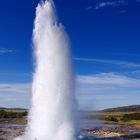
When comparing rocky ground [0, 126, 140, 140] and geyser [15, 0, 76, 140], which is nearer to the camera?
geyser [15, 0, 76, 140]

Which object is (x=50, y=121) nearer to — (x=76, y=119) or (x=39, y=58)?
(x=76, y=119)

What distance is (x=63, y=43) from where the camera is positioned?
40.9 m

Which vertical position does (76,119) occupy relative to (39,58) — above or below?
below

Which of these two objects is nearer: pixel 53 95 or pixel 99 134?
pixel 53 95

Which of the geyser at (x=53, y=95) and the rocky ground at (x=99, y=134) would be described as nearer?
the geyser at (x=53, y=95)

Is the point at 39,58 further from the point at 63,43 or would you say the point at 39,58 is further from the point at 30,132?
the point at 30,132

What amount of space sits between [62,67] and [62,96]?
3050 millimetres

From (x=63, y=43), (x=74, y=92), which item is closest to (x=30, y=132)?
(x=74, y=92)

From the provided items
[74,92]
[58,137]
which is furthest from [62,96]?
[58,137]

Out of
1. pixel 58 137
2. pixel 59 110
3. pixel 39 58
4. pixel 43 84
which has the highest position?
pixel 39 58

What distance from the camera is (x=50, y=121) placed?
39438mm

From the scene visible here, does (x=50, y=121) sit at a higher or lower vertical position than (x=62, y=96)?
lower

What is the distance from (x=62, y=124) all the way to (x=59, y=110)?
1439 mm

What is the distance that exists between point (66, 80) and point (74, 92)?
4.91 ft
